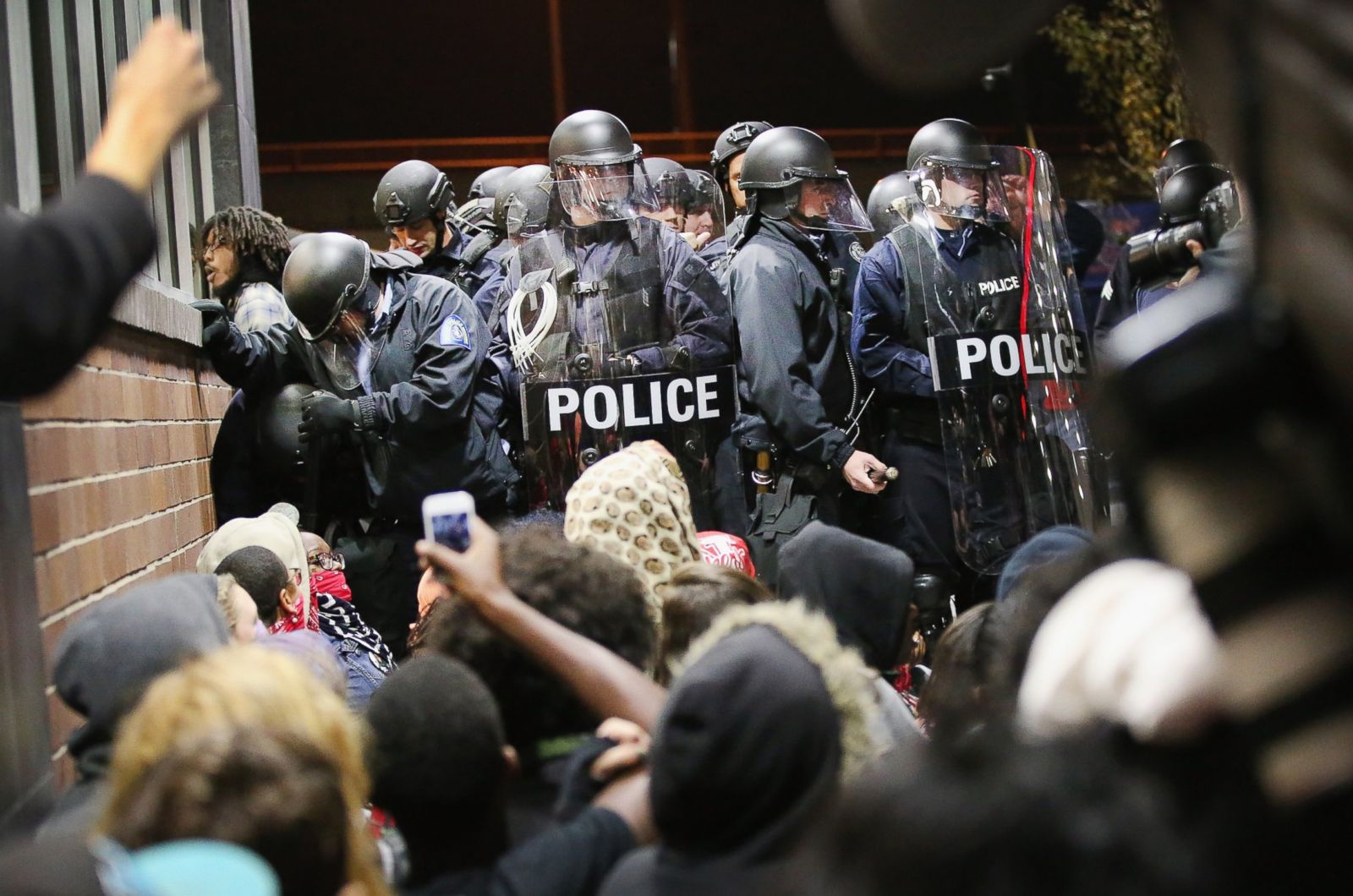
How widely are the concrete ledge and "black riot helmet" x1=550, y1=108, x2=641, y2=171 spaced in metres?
1.51

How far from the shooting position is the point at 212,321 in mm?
5363

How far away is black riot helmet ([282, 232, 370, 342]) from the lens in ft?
16.9

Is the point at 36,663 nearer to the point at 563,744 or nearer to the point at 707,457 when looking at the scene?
the point at 563,744

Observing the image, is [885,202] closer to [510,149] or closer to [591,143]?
[591,143]

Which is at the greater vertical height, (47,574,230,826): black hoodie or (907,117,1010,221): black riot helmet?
(907,117,1010,221): black riot helmet

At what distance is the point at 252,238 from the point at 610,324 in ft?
5.46

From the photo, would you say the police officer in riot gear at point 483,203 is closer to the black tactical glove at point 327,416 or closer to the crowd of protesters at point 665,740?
the black tactical glove at point 327,416

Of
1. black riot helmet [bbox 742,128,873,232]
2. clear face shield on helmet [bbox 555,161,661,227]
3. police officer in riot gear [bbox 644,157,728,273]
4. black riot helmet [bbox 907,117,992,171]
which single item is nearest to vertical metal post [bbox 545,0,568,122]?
police officer in riot gear [bbox 644,157,728,273]

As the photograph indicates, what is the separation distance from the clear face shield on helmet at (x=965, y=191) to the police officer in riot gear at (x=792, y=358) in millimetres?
459

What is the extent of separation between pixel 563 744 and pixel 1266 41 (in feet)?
5.48

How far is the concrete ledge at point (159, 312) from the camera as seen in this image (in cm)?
392

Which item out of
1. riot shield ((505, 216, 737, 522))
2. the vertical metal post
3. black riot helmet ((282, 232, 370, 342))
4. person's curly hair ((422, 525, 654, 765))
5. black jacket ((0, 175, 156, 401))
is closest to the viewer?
black jacket ((0, 175, 156, 401))

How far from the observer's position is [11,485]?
8.84ft

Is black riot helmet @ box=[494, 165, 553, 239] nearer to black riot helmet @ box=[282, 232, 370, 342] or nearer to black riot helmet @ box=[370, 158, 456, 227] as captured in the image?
black riot helmet @ box=[370, 158, 456, 227]
